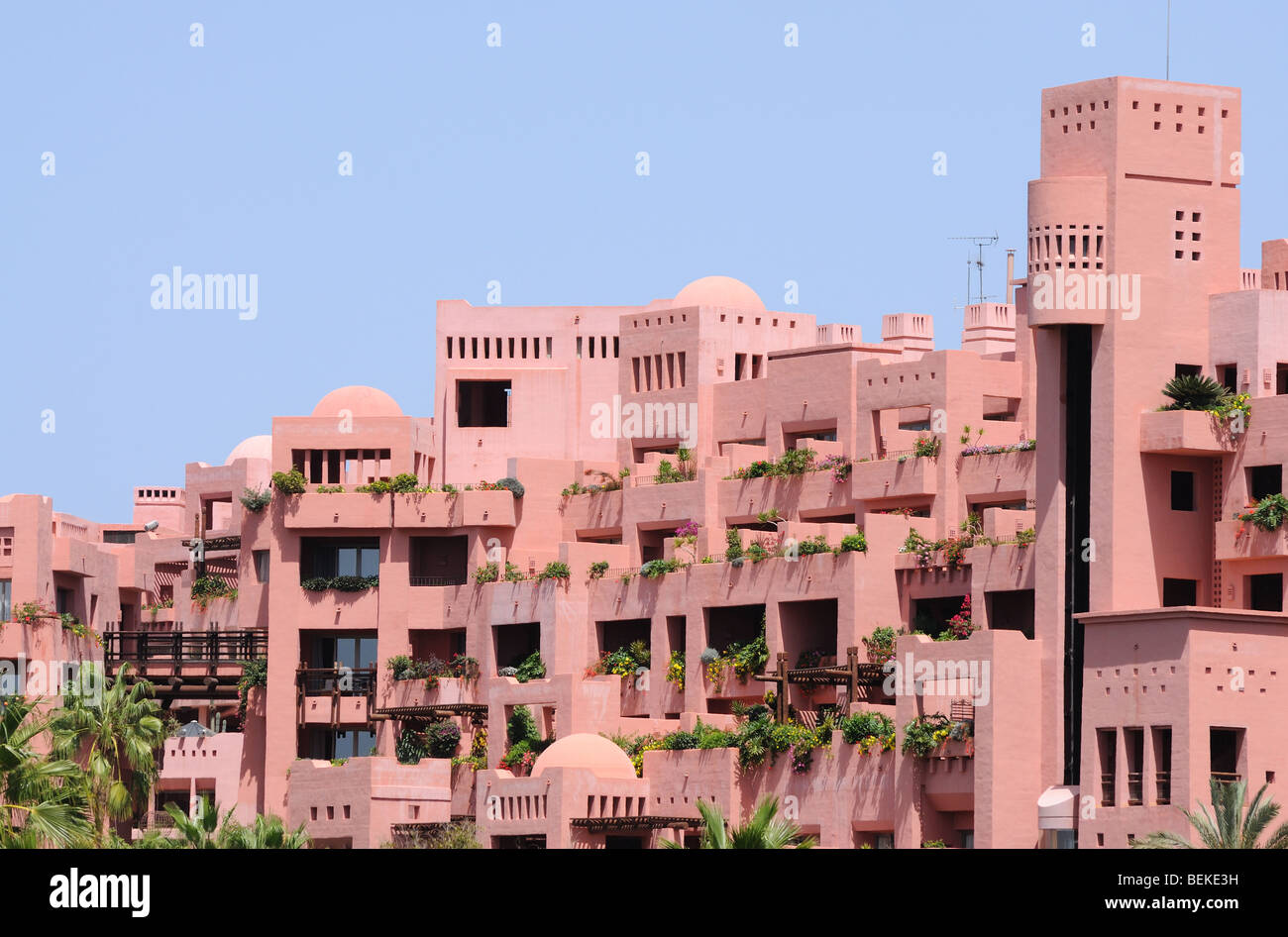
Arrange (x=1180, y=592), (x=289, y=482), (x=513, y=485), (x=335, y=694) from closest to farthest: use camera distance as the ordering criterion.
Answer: (x=1180, y=592) < (x=335, y=694) < (x=513, y=485) < (x=289, y=482)

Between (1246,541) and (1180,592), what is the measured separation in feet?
8.71

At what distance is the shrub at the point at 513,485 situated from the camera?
92.9 meters

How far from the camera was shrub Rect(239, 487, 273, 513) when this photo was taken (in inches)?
3738

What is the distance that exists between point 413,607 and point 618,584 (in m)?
8.07

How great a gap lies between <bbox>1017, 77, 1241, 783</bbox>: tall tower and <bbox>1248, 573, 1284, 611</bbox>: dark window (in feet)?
4.00

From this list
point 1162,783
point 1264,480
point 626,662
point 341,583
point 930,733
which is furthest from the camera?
point 341,583

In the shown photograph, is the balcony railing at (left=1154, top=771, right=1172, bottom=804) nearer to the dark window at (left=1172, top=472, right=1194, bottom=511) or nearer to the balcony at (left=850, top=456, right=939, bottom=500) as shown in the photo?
the dark window at (left=1172, top=472, right=1194, bottom=511)

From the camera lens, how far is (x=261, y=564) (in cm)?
9625

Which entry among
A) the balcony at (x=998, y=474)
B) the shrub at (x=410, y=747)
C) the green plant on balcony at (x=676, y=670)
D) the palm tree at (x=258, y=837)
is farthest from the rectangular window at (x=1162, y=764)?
the shrub at (x=410, y=747)

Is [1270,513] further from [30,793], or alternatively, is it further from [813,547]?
[30,793]

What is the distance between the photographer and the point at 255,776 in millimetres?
92938

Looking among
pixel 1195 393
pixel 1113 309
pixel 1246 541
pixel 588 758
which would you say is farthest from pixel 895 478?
pixel 1246 541
